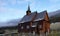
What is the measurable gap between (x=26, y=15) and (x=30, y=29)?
6.82ft

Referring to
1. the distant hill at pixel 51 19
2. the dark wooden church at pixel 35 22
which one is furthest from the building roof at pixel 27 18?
the distant hill at pixel 51 19

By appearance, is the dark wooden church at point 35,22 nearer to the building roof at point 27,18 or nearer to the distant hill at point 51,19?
the building roof at point 27,18

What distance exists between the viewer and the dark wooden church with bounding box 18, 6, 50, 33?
14.8m

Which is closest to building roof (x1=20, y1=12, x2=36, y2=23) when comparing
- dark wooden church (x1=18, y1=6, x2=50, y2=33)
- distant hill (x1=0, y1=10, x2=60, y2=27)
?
dark wooden church (x1=18, y1=6, x2=50, y2=33)

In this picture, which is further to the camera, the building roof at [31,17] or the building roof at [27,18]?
the building roof at [27,18]

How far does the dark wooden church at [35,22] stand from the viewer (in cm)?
1477

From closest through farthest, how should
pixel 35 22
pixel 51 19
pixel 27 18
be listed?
pixel 51 19, pixel 35 22, pixel 27 18

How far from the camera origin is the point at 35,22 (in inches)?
618

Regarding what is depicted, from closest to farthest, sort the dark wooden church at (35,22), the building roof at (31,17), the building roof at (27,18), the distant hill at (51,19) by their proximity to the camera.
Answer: the distant hill at (51,19) < the dark wooden church at (35,22) < the building roof at (31,17) < the building roof at (27,18)

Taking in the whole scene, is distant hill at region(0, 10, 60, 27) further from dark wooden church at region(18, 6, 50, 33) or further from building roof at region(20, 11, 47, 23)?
building roof at region(20, 11, 47, 23)

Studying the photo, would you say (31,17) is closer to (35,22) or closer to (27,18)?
(27,18)

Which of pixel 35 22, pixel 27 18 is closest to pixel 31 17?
pixel 27 18

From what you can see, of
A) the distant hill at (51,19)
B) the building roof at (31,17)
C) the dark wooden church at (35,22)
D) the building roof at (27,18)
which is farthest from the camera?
the building roof at (27,18)

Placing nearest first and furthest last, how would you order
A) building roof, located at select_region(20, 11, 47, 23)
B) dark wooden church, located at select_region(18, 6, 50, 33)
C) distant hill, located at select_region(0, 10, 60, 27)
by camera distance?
1. distant hill, located at select_region(0, 10, 60, 27)
2. dark wooden church, located at select_region(18, 6, 50, 33)
3. building roof, located at select_region(20, 11, 47, 23)
